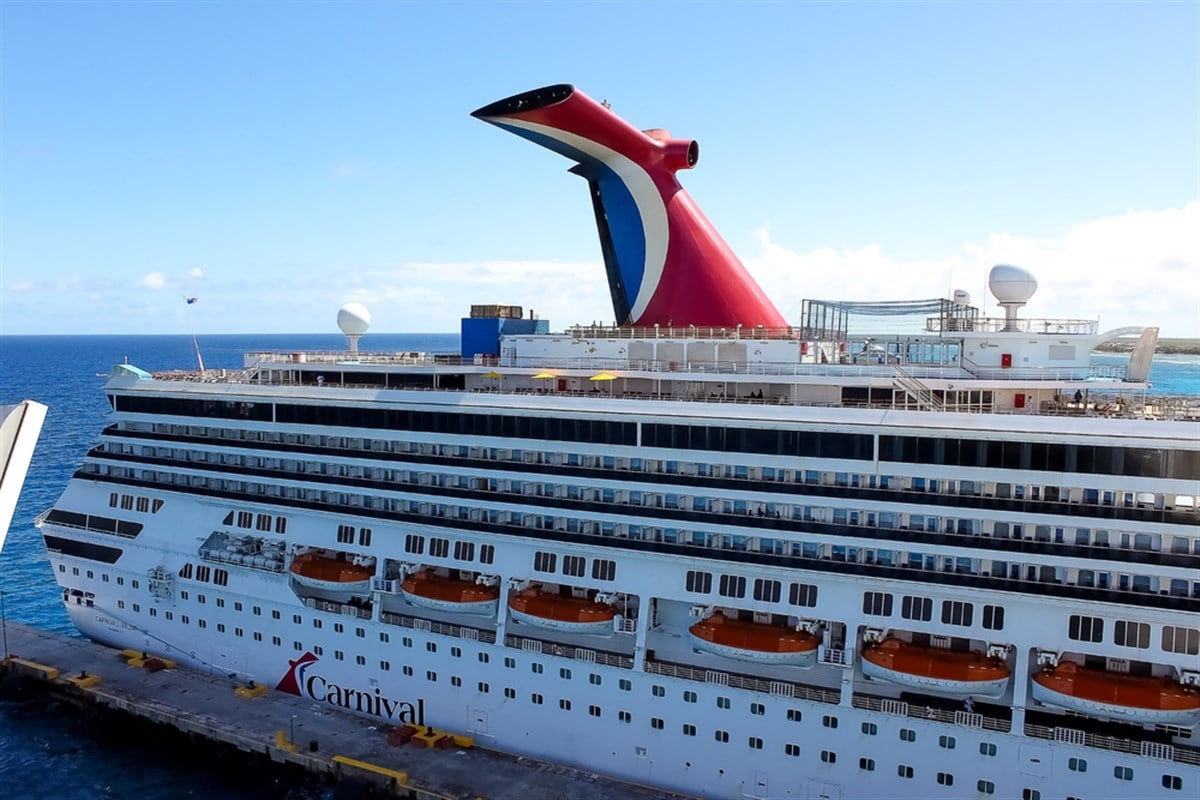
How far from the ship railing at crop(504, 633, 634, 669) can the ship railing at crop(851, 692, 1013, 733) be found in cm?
631

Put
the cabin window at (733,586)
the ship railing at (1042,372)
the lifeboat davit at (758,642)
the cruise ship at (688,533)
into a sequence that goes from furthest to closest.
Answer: the ship railing at (1042,372) → the cabin window at (733,586) → the lifeboat davit at (758,642) → the cruise ship at (688,533)

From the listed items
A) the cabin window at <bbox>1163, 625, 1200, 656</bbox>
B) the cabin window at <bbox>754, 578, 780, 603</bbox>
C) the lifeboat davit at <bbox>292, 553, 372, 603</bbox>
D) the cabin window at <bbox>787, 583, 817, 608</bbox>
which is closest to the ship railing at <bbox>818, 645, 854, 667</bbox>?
the cabin window at <bbox>787, 583, 817, 608</bbox>

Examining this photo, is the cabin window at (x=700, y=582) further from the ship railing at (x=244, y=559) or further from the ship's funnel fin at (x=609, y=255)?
the ship railing at (x=244, y=559)

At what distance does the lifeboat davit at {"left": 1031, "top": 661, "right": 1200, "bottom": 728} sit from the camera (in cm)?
1966


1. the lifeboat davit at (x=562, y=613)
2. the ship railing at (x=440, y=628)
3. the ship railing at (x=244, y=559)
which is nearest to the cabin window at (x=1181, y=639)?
the lifeboat davit at (x=562, y=613)

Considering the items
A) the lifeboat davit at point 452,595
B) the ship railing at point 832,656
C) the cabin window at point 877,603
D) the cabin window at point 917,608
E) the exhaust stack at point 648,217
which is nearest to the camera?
the cabin window at point 917,608

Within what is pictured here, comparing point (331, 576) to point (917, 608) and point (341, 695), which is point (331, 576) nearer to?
point (341, 695)

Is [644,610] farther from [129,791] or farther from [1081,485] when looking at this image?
[129,791]

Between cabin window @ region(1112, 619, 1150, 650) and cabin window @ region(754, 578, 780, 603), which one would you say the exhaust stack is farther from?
cabin window @ region(1112, 619, 1150, 650)

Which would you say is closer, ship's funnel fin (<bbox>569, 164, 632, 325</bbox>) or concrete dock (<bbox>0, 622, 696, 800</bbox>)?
concrete dock (<bbox>0, 622, 696, 800</bbox>)

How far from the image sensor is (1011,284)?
26.3 metres

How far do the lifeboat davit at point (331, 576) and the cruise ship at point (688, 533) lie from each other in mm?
122

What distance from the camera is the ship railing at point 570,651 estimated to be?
24484mm

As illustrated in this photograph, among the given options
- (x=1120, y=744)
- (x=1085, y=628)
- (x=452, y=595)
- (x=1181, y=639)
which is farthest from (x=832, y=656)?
(x=452, y=595)
